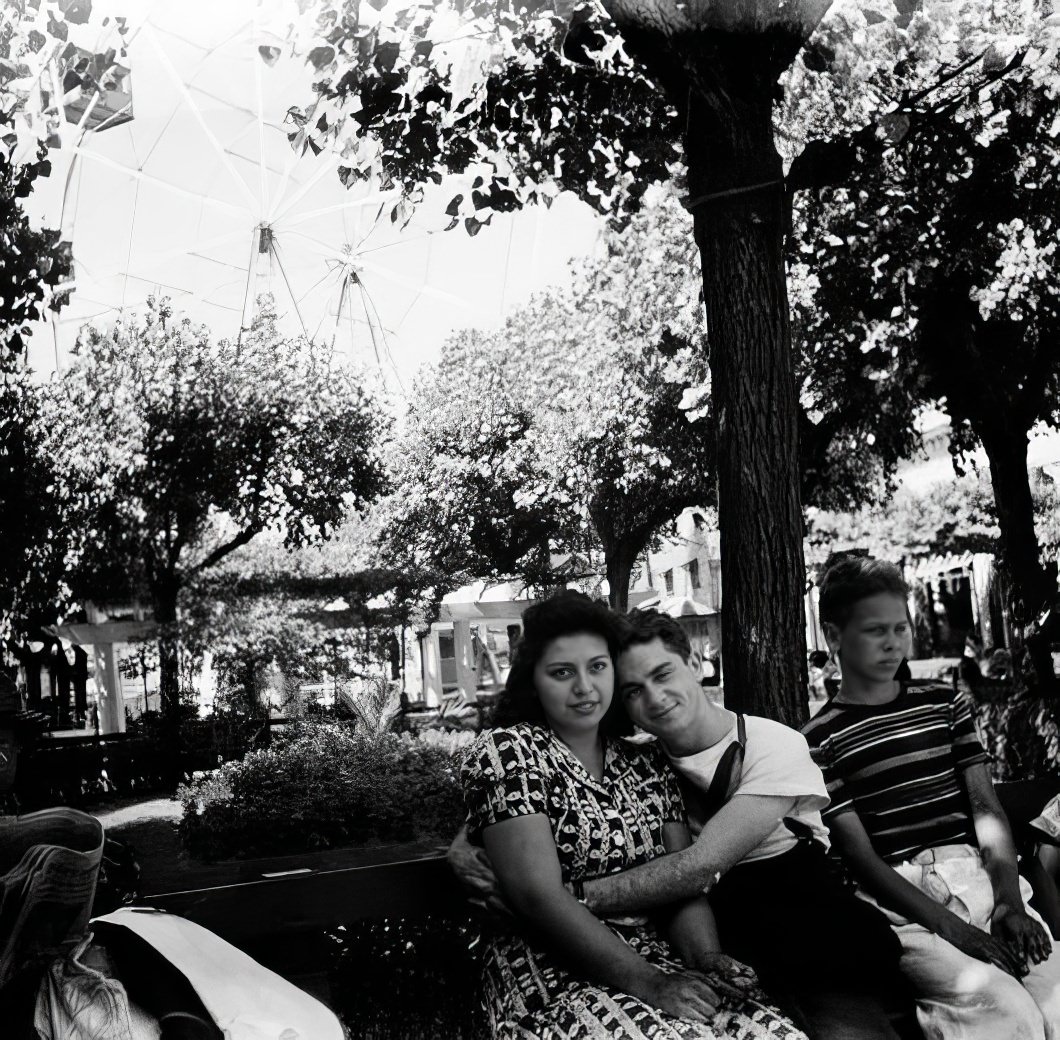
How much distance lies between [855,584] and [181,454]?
2.03m

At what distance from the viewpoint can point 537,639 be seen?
2479mm

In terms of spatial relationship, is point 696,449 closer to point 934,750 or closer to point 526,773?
point 934,750

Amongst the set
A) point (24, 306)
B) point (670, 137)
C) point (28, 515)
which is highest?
point (670, 137)

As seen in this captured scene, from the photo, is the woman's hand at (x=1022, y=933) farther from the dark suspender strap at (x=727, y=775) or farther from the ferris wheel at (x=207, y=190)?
the ferris wheel at (x=207, y=190)

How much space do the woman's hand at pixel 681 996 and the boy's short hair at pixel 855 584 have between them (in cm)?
93

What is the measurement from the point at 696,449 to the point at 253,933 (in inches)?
96.7

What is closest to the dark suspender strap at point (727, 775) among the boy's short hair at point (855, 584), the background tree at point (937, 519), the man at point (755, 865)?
the man at point (755, 865)

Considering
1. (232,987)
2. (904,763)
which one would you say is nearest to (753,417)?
(904,763)

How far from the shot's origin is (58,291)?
12.2 ft

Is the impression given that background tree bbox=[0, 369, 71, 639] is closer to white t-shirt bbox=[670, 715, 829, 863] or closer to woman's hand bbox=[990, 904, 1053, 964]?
white t-shirt bbox=[670, 715, 829, 863]

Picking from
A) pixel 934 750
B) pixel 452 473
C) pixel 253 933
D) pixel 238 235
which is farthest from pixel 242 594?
pixel 934 750

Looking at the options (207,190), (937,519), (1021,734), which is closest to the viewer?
(207,190)

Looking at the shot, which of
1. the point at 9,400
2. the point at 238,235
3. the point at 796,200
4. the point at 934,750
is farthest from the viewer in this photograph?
the point at 796,200

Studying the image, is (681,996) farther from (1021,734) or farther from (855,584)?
(1021,734)
